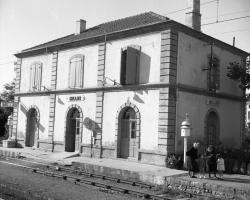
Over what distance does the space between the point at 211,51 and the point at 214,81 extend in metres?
1.81

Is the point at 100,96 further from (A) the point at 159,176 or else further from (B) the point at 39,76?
(A) the point at 159,176

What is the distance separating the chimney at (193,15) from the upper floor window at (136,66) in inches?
140

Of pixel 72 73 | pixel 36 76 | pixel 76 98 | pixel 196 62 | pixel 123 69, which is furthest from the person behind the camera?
pixel 36 76

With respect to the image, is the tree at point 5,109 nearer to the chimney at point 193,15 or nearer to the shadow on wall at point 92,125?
the shadow on wall at point 92,125

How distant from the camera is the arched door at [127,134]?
19.7m

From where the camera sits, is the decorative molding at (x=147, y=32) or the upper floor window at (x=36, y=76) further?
the upper floor window at (x=36, y=76)

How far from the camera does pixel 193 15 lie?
20844 millimetres

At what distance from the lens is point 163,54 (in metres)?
18.5

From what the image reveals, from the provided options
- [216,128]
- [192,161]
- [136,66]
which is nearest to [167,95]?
[136,66]

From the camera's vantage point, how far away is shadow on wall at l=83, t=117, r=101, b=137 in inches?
835

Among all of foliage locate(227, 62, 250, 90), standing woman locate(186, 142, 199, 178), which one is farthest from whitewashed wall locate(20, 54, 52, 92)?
standing woman locate(186, 142, 199, 178)

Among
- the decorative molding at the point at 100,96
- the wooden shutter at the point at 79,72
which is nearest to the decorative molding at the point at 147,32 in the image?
the decorative molding at the point at 100,96

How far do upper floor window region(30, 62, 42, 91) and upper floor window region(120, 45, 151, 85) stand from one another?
331 inches

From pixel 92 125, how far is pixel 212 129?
22.8 feet
